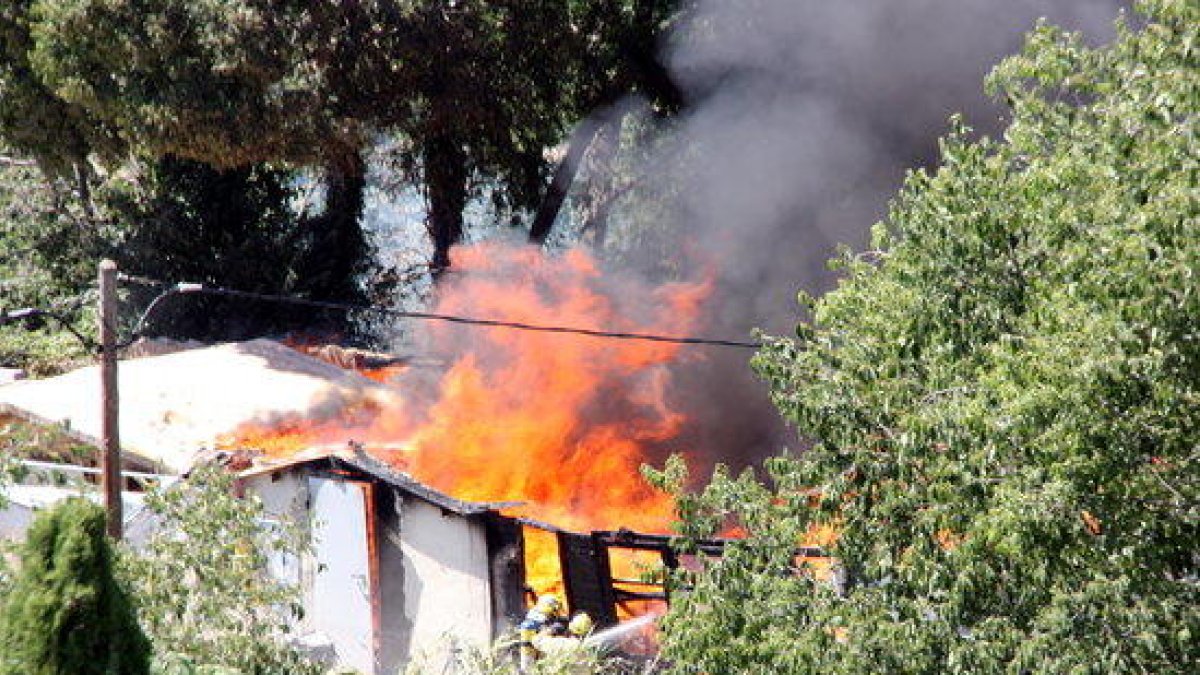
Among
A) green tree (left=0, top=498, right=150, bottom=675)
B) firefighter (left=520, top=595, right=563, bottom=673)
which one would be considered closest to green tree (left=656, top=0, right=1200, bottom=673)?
green tree (left=0, top=498, right=150, bottom=675)

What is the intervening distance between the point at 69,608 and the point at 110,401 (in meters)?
6.00

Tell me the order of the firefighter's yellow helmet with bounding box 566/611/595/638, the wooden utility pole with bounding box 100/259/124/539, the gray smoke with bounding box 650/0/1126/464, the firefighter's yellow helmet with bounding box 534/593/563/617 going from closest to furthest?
the firefighter's yellow helmet with bounding box 566/611/595/638 → the wooden utility pole with bounding box 100/259/124/539 → the firefighter's yellow helmet with bounding box 534/593/563/617 → the gray smoke with bounding box 650/0/1126/464

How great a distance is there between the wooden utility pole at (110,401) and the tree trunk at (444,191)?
12676 mm

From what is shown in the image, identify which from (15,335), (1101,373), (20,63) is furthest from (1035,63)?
(15,335)

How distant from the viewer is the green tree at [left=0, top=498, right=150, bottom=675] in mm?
7871

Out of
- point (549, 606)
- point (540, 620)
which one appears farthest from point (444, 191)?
point (540, 620)

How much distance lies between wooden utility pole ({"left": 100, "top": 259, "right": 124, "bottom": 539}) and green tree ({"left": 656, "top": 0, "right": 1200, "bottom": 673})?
5.68 metres

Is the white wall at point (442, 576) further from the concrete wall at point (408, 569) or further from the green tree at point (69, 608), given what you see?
the green tree at point (69, 608)

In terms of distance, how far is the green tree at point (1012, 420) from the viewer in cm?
770

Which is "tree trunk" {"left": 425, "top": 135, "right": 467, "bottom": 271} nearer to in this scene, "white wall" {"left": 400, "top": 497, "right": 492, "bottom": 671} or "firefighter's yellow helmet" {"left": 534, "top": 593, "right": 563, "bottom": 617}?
"white wall" {"left": 400, "top": 497, "right": 492, "bottom": 671}

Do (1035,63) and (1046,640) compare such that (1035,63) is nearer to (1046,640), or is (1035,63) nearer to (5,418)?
(1046,640)

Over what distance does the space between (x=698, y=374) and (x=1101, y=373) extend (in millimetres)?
16364

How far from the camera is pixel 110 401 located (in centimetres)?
1362

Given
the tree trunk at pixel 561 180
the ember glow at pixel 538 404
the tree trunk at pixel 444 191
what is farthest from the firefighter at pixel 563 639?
the tree trunk at pixel 561 180
